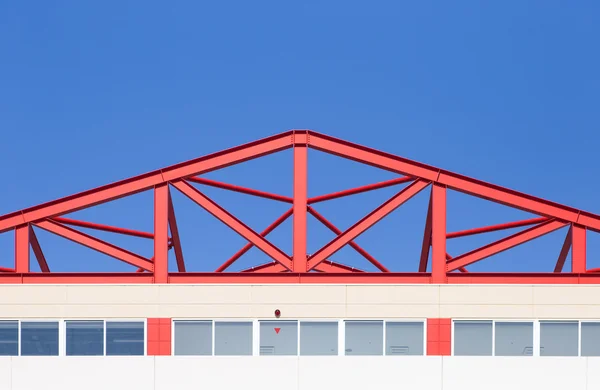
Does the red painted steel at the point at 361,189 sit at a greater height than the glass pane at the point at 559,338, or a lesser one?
greater

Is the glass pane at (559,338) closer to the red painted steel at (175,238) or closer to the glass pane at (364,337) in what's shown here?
the glass pane at (364,337)

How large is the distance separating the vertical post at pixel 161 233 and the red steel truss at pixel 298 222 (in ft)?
0.12

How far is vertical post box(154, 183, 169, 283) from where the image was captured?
120 ft

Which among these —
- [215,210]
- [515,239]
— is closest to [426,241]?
[515,239]

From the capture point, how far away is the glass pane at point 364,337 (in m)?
36.0

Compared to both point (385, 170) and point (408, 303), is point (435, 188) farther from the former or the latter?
point (408, 303)

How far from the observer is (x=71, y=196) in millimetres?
38219

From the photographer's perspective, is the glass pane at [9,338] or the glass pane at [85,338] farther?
the glass pane at [9,338]

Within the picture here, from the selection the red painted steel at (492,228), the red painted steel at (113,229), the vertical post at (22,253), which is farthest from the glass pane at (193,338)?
the red painted steel at (492,228)
